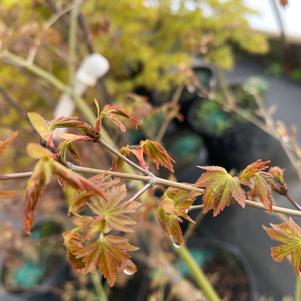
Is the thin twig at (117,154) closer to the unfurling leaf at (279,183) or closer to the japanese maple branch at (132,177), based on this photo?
the japanese maple branch at (132,177)

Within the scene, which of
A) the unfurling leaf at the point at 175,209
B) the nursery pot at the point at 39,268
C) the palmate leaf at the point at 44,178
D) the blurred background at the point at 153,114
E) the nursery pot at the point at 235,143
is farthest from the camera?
the nursery pot at the point at 235,143

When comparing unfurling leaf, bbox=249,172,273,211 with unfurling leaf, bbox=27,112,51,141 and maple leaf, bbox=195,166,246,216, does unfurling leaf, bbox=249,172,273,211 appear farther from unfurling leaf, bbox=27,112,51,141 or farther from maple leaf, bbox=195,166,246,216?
unfurling leaf, bbox=27,112,51,141

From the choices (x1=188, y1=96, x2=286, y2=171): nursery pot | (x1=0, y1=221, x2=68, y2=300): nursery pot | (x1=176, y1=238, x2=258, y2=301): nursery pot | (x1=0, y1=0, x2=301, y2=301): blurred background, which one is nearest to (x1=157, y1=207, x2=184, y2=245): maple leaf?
(x1=0, y1=0, x2=301, y2=301): blurred background

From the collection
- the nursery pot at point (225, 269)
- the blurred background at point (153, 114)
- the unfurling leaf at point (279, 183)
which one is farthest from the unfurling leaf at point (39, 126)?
the nursery pot at point (225, 269)

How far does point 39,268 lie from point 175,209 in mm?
1222

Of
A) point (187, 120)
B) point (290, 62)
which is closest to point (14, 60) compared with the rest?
point (187, 120)

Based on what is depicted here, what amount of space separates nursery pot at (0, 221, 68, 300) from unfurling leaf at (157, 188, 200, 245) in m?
1.06

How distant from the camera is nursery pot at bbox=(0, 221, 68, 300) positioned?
1.36 meters

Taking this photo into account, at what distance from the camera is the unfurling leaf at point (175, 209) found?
386 mm

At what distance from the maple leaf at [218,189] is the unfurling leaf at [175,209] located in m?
0.01

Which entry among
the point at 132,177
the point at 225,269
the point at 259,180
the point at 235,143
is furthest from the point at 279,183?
the point at 235,143

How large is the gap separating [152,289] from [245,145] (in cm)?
66

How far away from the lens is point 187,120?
1.77 meters

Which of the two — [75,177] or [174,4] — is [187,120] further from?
[75,177]
